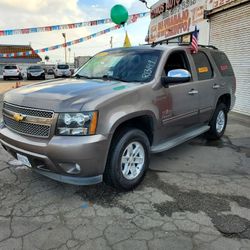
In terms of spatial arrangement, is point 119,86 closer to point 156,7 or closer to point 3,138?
point 3,138

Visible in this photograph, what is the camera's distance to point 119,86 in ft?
12.2

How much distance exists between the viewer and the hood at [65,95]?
3172mm

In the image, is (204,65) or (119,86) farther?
(204,65)

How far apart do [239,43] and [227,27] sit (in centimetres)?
93

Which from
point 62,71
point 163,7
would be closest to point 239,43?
point 163,7

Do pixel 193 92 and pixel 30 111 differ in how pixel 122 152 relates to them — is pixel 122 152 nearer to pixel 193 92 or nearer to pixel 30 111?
pixel 30 111

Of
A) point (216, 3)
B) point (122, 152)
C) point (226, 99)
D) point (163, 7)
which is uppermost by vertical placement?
point (163, 7)

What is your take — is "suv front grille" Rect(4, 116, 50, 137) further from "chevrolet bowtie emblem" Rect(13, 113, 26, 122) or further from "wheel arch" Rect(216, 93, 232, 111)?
"wheel arch" Rect(216, 93, 232, 111)

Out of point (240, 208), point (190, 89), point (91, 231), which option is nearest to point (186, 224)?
point (240, 208)

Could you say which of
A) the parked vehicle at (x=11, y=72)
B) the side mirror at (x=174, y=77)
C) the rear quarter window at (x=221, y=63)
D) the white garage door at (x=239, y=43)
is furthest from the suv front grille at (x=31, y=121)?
the parked vehicle at (x=11, y=72)

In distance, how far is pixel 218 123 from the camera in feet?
20.3

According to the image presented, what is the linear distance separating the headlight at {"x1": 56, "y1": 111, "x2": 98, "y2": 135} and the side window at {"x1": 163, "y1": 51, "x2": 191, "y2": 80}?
163cm

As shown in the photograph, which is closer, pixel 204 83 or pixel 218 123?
pixel 204 83

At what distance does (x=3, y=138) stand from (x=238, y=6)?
8878mm
